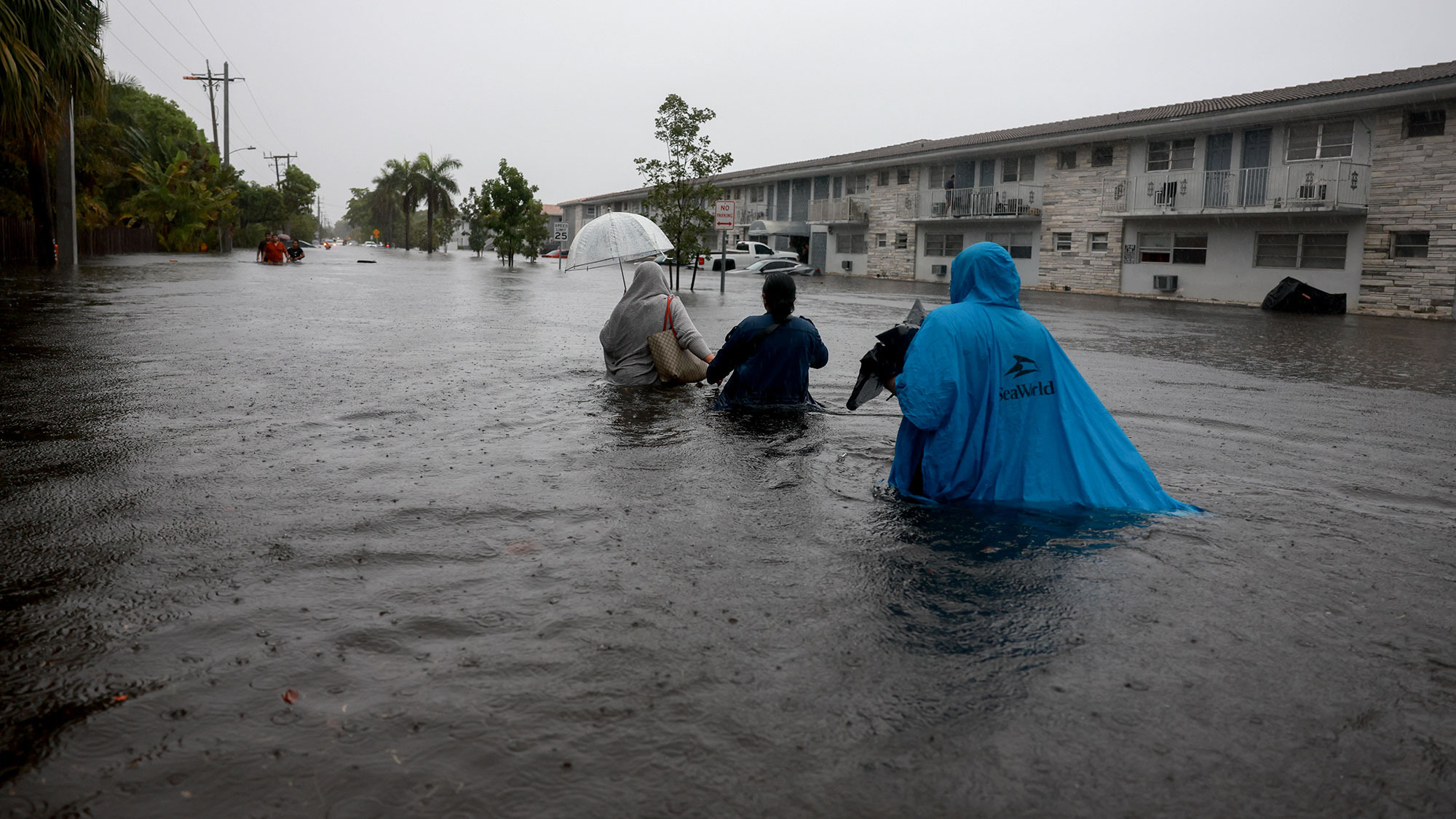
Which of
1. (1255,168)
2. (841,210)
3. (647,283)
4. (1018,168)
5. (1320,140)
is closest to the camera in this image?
(647,283)

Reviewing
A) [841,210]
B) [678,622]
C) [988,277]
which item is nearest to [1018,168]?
[841,210]

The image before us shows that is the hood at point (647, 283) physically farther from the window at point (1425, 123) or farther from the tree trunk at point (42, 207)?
the window at point (1425, 123)

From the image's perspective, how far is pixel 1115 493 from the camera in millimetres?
5449

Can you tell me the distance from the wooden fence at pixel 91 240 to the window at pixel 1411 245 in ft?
121

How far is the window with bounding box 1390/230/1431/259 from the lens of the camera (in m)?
27.4

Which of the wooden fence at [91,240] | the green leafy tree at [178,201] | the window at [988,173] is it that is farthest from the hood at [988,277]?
the green leafy tree at [178,201]

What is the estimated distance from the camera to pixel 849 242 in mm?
52562

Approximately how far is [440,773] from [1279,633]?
116 inches

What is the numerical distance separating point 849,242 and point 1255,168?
77.4 ft

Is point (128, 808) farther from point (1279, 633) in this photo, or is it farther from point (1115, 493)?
point (1115, 493)

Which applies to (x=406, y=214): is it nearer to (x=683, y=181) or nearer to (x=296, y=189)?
(x=296, y=189)

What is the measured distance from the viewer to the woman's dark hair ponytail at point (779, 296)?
313 inches

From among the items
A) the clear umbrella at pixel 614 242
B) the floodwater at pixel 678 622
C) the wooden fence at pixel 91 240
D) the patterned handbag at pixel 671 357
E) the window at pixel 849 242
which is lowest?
the floodwater at pixel 678 622

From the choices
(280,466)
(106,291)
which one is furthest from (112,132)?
(280,466)
